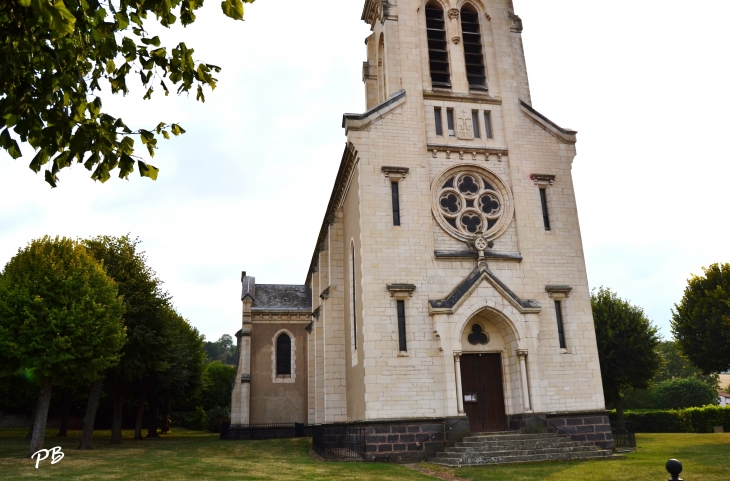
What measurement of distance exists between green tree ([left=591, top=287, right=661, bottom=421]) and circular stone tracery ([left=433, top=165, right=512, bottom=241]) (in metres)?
15.9

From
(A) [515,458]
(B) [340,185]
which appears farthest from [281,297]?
(A) [515,458]

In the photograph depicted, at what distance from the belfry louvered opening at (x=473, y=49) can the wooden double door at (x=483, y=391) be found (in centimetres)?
1169

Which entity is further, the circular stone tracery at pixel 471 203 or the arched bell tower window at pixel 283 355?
the arched bell tower window at pixel 283 355

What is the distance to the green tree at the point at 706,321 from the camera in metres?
Answer: 29.3

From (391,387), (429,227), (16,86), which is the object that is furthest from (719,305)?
(16,86)

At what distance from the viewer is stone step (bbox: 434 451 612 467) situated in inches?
658

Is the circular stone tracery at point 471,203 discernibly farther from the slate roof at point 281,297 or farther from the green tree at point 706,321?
the slate roof at point 281,297

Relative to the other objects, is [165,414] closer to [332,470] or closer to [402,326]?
[402,326]

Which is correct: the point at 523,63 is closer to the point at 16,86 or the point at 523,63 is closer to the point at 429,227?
the point at 429,227

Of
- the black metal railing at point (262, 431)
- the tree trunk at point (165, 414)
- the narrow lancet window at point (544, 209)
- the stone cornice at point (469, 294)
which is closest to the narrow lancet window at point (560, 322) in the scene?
the stone cornice at point (469, 294)

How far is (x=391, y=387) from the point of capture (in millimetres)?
19250

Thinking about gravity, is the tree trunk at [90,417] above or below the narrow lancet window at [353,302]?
below

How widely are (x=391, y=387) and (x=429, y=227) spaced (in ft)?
20.3

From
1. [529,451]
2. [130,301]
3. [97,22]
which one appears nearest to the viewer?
[97,22]
